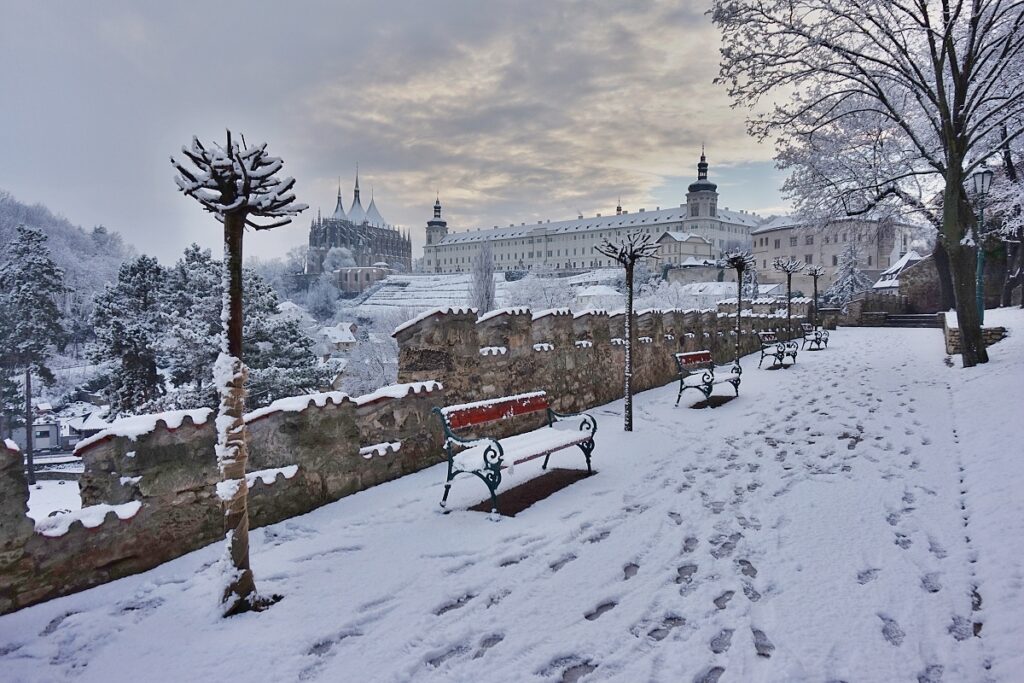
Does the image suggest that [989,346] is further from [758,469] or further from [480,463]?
[480,463]

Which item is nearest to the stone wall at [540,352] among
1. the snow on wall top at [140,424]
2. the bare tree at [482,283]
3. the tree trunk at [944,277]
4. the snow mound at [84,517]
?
the snow on wall top at [140,424]

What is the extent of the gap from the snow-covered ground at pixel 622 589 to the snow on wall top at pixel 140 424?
83cm

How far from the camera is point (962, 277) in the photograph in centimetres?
Answer: 1038

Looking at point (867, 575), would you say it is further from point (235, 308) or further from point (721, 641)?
point (235, 308)

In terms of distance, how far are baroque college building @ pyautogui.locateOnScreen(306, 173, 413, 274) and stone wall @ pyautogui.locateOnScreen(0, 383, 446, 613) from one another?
101m

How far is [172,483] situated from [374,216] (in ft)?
394

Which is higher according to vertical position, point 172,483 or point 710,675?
point 172,483

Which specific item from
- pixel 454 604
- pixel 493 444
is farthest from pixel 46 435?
pixel 454 604

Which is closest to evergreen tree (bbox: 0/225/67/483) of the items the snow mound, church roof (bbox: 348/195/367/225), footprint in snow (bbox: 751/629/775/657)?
the snow mound

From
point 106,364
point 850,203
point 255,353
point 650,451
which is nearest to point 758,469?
point 650,451

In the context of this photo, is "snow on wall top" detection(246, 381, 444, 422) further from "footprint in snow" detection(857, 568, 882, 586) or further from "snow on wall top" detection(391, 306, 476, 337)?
"footprint in snow" detection(857, 568, 882, 586)

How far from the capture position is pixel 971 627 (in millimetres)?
2836

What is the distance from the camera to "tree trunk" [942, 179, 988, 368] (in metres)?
10.2

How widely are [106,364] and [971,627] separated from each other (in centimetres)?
3120
